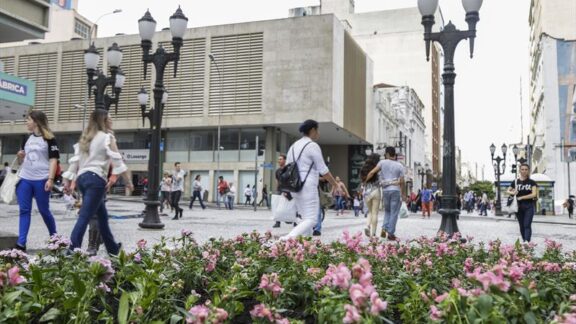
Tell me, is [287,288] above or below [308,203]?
below

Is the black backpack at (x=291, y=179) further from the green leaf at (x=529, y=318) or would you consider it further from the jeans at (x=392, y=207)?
the green leaf at (x=529, y=318)

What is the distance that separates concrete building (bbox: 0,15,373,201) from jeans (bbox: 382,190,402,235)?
27.8 metres

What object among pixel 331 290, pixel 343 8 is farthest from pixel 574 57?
pixel 331 290

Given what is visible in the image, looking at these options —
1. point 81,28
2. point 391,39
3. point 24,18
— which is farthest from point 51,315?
point 81,28

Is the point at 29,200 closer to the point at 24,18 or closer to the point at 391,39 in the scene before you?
the point at 24,18

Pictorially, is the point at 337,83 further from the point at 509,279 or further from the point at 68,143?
the point at 509,279

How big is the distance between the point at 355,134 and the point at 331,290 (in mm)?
43710

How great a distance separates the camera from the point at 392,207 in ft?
31.3

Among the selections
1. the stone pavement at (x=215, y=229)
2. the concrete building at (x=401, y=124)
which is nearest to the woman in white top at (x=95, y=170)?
the stone pavement at (x=215, y=229)

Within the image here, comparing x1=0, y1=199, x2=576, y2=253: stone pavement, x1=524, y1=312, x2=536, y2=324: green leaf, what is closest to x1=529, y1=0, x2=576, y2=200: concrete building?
x1=0, y1=199, x2=576, y2=253: stone pavement

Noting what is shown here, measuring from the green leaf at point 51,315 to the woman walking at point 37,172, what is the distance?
172 inches

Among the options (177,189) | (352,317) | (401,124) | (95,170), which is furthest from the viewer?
(401,124)

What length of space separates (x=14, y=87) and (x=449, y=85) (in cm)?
1907

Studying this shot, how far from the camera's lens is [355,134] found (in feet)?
149
